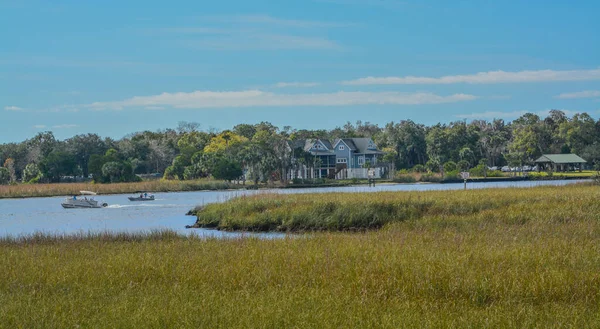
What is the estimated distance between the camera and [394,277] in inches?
578

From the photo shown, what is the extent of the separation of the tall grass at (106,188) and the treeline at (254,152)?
481 cm

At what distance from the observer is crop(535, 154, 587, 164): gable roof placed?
111 m

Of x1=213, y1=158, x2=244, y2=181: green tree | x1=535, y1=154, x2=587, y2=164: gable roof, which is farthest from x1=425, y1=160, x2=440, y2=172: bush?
x1=213, y1=158, x2=244, y2=181: green tree

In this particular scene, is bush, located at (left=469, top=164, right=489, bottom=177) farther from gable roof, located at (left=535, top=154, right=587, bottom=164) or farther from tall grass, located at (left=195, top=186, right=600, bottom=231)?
tall grass, located at (left=195, top=186, right=600, bottom=231)

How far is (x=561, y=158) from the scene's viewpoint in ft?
368

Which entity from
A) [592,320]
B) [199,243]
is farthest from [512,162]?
[592,320]

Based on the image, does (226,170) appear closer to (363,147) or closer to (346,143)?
(346,143)

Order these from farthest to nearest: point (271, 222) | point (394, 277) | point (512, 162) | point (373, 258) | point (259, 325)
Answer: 1. point (512, 162)
2. point (271, 222)
3. point (373, 258)
4. point (394, 277)
5. point (259, 325)

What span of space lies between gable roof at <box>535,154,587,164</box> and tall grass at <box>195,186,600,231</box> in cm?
7779

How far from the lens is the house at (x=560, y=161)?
11144 cm

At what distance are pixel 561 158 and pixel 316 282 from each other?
344 ft

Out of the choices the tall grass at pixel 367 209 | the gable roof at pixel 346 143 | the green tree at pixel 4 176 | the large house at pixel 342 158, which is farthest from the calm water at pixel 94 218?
the gable roof at pixel 346 143

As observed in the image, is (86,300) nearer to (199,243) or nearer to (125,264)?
(125,264)

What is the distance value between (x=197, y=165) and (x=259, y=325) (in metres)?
88.5
